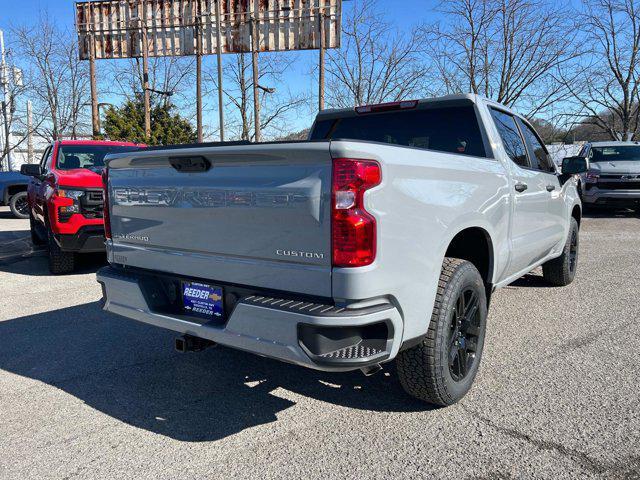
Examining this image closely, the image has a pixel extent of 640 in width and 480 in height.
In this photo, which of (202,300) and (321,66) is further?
(321,66)

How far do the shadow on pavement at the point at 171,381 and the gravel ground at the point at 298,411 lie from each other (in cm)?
1

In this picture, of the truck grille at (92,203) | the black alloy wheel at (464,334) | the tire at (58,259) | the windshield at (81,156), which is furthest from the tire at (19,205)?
the black alloy wheel at (464,334)

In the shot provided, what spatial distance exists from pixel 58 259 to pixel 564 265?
662 centimetres

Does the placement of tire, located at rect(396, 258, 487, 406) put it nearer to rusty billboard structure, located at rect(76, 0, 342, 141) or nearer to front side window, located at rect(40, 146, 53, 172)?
front side window, located at rect(40, 146, 53, 172)

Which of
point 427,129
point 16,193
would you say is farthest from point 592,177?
point 16,193

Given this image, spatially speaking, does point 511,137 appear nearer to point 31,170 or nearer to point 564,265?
point 564,265

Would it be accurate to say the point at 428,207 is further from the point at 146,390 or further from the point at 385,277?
the point at 146,390

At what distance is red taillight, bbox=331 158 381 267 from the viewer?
2.13 m

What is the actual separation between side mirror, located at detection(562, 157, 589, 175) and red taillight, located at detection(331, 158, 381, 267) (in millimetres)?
3556

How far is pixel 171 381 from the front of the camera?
3.37m

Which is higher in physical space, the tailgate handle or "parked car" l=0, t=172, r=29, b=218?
the tailgate handle

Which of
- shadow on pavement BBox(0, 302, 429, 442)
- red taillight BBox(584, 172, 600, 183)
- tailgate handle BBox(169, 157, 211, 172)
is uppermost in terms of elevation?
tailgate handle BBox(169, 157, 211, 172)

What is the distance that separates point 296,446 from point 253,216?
48.6 inches

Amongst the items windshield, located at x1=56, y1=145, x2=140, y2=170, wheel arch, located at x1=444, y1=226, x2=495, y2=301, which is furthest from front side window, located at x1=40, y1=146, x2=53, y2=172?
wheel arch, located at x1=444, y1=226, x2=495, y2=301
